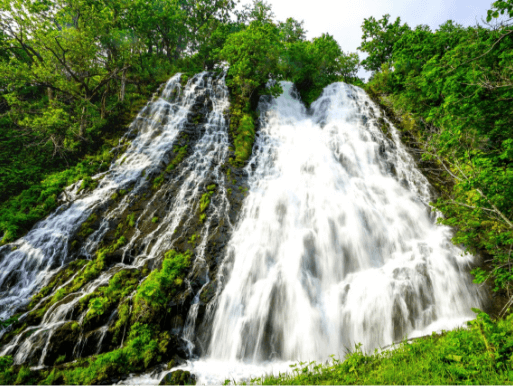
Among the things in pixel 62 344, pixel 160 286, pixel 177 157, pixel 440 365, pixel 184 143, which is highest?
pixel 184 143

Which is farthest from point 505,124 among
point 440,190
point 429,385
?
point 429,385

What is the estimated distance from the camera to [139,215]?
30.6 ft

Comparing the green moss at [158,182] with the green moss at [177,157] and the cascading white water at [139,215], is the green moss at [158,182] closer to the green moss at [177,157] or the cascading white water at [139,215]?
the cascading white water at [139,215]

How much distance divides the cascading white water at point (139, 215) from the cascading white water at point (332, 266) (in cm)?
195

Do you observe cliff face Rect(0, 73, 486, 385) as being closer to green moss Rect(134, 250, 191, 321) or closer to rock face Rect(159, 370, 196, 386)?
green moss Rect(134, 250, 191, 321)

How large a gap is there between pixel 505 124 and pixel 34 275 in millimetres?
15330

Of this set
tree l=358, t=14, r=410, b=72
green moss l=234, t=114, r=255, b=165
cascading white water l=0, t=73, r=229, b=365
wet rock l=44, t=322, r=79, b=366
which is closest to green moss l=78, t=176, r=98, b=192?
cascading white water l=0, t=73, r=229, b=365

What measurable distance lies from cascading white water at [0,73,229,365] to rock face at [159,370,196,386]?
2236mm

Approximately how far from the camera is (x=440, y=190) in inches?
412

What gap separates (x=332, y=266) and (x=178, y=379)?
546 cm

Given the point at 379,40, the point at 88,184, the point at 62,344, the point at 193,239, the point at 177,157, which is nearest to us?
the point at 62,344

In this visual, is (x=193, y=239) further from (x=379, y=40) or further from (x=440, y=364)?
(x=379, y=40)

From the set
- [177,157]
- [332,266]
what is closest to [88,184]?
[177,157]

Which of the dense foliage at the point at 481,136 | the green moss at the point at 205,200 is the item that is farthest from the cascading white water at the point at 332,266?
the green moss at the point at 205,200
